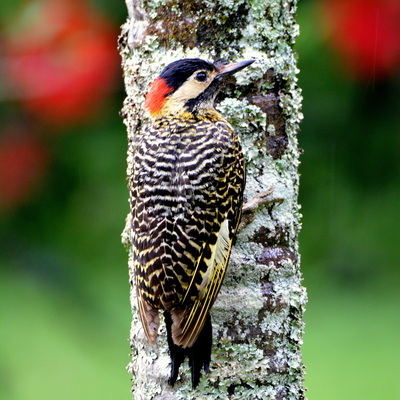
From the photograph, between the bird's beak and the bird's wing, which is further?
the bird's beak

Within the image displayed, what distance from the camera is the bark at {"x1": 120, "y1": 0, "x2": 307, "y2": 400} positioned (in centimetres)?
266

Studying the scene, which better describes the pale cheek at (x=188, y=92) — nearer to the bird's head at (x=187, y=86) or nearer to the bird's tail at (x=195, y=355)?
the bird's head at (x=187, y=86)
